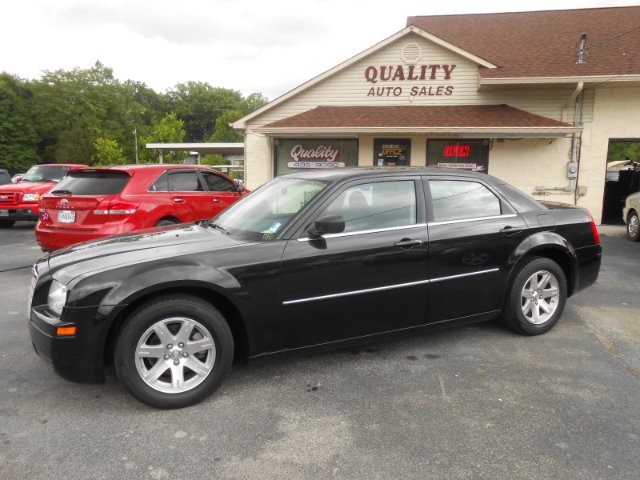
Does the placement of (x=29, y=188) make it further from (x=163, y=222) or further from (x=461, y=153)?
(x=461, y=153)

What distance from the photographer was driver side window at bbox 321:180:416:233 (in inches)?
139

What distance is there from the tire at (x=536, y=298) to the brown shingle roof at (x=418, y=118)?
7858mm

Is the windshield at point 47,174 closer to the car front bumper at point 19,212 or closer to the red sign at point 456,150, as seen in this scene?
the car front bumper at point 19,212

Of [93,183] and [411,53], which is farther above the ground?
[411,53]

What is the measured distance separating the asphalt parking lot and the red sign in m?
9.14

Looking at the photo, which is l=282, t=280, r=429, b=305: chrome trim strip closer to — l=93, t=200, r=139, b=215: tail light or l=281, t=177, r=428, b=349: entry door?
l=281, t=177, r=428, b=349: entry door

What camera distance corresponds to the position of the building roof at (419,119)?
1141cm

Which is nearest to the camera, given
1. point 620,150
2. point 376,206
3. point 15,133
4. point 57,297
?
point 57,297

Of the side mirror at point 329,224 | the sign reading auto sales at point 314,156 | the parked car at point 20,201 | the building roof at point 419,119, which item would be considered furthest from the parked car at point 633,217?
the parked car at point 20,201

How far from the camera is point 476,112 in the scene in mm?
12352

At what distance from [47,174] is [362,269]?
12.4 meters

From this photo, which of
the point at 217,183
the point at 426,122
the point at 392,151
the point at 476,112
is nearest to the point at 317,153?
the point at 392,151

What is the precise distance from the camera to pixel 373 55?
13.2 m

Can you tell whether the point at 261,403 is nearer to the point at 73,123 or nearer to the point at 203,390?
the point at 203,390
